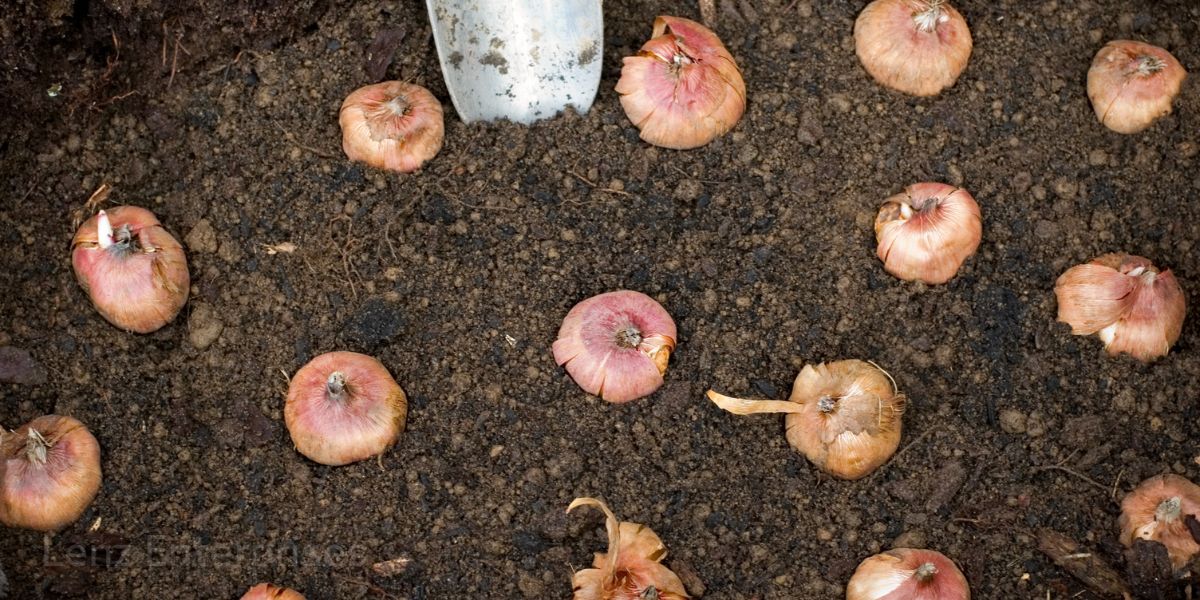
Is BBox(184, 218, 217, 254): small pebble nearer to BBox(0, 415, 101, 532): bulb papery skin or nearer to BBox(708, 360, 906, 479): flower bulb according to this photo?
BBox(0, 415, 101, 532): bulb papery skin

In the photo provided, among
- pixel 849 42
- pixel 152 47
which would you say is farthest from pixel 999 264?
pixel 152 47

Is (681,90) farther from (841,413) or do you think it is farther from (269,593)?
(269,593)

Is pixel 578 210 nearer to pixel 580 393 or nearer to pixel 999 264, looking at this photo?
pixel 580 393

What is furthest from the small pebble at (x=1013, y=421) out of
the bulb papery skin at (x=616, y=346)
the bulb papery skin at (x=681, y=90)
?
the bulb papery skin at (x=681, y=90)

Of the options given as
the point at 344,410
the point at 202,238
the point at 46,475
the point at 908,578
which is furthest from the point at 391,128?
the point at 908,578

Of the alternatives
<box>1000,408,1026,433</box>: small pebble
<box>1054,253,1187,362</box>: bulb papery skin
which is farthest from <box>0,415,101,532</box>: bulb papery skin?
<box>1054,253,1187,362</box>: bulb papery skin
